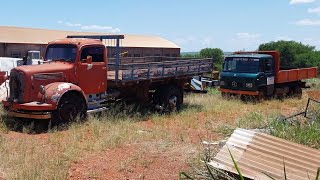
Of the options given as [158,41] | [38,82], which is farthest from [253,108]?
[158,41]

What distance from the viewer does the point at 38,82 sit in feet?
31.4

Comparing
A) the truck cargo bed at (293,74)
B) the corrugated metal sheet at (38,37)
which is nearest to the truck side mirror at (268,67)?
the truck cargo bed at (293,74)

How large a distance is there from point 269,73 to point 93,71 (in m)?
8.26

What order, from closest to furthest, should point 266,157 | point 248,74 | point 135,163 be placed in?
point 266,157 < point 135,163 < point 248,74

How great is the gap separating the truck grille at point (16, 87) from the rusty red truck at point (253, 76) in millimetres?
A: 9014

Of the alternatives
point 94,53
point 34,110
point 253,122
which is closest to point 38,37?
point 94,53

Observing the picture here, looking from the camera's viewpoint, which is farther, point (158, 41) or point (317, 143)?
point (158, 41)

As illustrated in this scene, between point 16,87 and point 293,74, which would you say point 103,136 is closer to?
point 16,87

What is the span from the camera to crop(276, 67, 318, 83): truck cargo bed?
54.7 ft

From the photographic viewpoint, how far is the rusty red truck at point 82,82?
945 centimetres

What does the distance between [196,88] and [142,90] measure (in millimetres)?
3469

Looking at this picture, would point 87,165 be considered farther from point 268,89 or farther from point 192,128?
point 268,89

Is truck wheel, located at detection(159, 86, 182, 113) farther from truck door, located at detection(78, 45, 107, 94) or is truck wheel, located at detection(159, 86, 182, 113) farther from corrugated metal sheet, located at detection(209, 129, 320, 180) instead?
corrugated metal sheet, located at detection(209, 129, 320, 180)

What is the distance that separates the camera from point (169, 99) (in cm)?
1263
